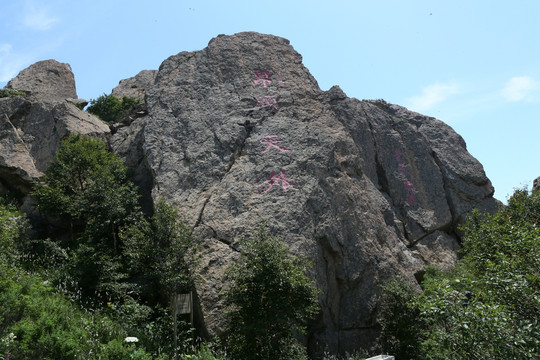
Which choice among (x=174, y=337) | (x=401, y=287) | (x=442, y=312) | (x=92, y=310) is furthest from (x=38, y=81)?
(x=442, y=312)

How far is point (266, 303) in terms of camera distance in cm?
1054

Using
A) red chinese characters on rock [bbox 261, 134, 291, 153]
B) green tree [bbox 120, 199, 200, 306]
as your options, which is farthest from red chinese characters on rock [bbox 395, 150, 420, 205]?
green tree [bbox 120, 199, 200, 306]

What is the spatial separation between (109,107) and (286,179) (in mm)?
16978

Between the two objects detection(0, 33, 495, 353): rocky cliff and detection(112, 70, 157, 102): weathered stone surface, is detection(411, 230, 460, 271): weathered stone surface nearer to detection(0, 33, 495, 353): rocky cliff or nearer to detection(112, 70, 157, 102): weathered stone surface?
detection(0, 33, 495, 353): rocky cliff

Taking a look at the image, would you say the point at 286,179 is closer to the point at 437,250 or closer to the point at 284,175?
the point at 284,175

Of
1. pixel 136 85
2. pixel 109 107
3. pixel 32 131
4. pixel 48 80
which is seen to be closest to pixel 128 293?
pixel 32 131

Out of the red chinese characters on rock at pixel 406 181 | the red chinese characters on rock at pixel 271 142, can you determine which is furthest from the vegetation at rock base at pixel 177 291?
the red chinese characters on rock at pixel 406 181

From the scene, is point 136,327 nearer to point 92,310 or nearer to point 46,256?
point 92,310

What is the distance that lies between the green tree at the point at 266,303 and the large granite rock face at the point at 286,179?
4.49ft

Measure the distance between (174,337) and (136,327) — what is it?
46.0 inches

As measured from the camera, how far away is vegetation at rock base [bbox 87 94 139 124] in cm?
2702

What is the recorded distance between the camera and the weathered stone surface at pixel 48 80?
2630 centimetres

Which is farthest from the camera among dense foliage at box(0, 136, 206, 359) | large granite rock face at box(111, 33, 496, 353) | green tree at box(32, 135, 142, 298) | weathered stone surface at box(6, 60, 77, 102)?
weathered stone surface at box(6, 60, 77, 102)

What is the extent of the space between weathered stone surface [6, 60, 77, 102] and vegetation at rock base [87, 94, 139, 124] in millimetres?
1547
